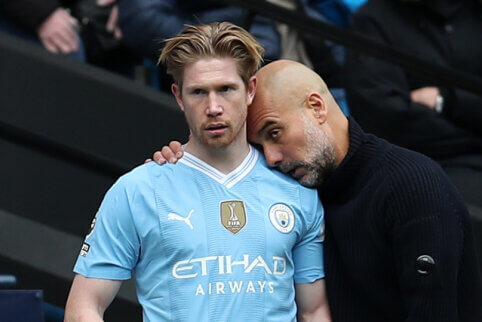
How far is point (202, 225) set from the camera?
4656mm

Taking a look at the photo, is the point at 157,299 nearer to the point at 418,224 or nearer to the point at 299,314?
the point at 299,314

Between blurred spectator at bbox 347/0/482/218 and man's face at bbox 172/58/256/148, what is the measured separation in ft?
6.34

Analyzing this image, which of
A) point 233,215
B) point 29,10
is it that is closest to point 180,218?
point 233,215

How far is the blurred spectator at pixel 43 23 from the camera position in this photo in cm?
636

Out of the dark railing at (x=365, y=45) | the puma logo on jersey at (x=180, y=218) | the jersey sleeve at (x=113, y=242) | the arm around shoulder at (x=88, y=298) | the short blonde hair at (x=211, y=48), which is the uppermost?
the dark railing at (x=365, y=45)

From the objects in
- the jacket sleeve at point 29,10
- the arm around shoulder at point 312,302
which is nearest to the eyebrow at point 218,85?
the arm around shoulder at point 312,302

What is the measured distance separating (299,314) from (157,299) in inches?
22.8

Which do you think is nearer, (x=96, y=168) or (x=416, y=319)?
(x=416, y=319)

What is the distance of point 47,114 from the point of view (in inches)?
249

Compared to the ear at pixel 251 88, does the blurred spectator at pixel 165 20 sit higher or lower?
higher

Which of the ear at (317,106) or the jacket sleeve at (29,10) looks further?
the jacket sleeve at (29,10)

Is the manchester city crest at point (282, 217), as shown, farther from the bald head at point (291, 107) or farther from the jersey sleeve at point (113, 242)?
the jersey sleeve at point (113, 242)

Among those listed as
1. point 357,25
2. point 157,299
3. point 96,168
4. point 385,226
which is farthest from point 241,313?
point 357,25

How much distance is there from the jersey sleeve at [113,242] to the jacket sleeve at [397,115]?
2.18m
